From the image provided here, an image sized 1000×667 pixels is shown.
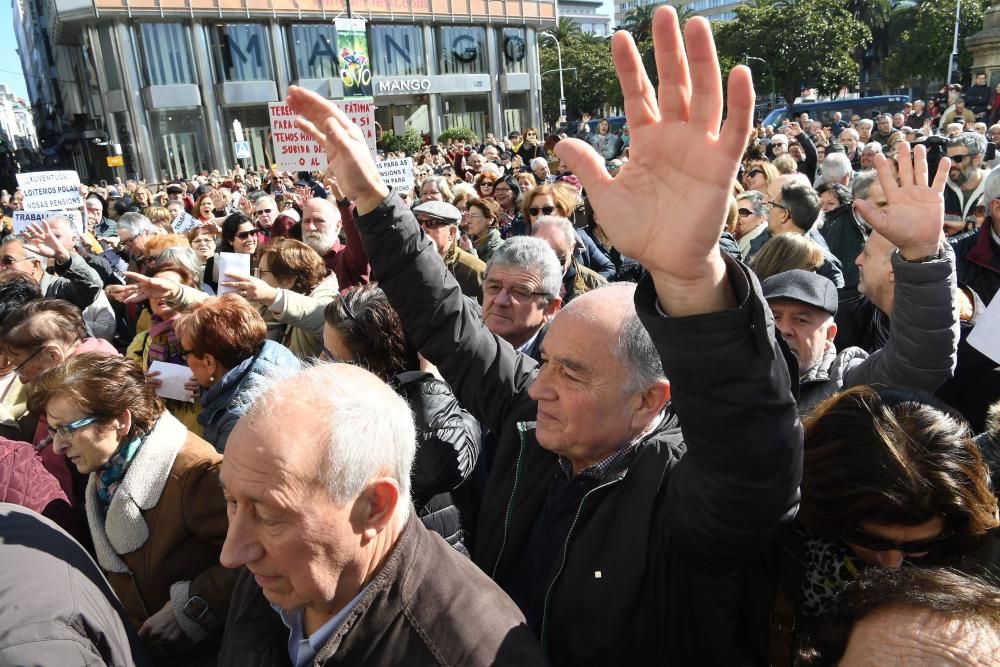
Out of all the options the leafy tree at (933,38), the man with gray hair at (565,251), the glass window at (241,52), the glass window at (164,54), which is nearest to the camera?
the man with gray hair at (565,251)

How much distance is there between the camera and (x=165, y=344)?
3631 millimetres

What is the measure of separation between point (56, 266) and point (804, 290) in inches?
195

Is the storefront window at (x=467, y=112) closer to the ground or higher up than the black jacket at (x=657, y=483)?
higher up

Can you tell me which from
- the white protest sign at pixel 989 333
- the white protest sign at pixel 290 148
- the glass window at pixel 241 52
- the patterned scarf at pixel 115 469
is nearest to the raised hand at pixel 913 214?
the white protest sign at pixel 989 333

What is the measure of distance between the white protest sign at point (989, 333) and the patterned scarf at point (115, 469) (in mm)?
2647

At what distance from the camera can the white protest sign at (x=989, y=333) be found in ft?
7.12

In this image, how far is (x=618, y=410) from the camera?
172 cm

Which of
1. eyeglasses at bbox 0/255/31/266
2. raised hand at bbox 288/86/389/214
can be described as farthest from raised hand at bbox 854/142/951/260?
eyeglasses at bbox 0/255/31/266

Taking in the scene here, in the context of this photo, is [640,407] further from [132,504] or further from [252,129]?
[252,129]

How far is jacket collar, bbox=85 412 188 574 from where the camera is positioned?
223 centimetres

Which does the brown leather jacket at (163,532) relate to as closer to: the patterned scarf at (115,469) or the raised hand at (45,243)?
the patterned scarf at (115,469)

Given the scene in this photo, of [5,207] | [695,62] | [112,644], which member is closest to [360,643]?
[112,644]

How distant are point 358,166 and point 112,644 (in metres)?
1.33

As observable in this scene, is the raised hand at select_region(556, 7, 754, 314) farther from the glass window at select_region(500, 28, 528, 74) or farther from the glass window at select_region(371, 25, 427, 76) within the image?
the glass window at select_region(500, 28, 528, 74)
